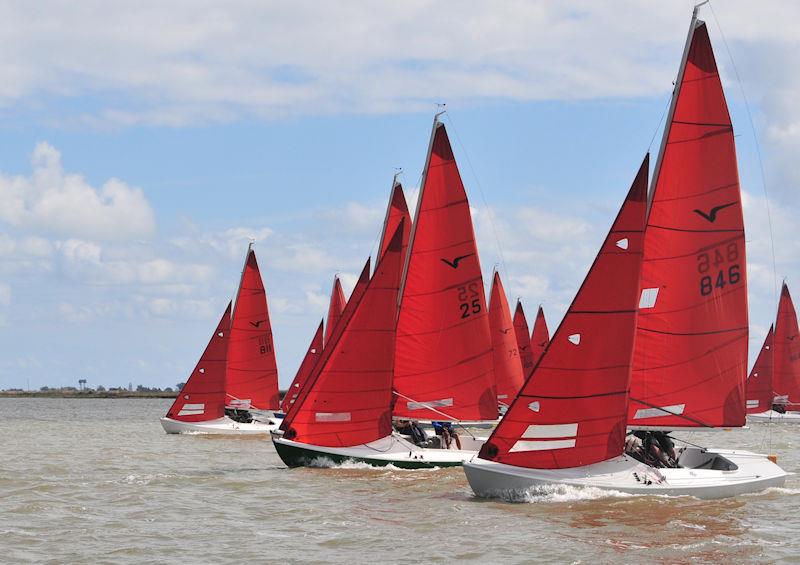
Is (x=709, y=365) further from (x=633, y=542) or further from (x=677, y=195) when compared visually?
(x=633, y=542)

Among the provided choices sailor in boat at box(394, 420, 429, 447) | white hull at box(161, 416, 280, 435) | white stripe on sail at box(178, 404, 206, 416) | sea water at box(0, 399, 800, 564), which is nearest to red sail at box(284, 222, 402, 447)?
sea water at box(0, 399, 800, 564)

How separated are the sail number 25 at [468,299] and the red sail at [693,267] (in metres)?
7.95

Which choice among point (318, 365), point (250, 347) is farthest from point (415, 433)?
point (250, 347)

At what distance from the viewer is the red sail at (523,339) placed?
2980 inches

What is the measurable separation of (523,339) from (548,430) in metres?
51.9

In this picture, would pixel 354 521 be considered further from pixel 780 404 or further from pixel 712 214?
pixel 780 404

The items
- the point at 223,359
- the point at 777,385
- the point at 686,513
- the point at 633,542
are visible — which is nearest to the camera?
the point at 633,542

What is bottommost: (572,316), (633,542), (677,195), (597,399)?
(633,542)

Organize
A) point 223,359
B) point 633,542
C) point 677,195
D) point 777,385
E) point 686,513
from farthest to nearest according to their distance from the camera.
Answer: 1. point 777,385
2. point 223,359
3. point 677,195
4. point 686,513
5. point 633,542

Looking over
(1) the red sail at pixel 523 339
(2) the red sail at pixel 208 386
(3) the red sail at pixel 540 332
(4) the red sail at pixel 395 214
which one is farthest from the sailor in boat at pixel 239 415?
(3) the red sail at pixel 540 332

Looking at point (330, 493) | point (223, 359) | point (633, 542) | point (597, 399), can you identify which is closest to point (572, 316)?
point (597, 399)

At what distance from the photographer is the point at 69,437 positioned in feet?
183

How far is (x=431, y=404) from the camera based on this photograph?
33625mm

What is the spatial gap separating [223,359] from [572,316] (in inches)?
1213
